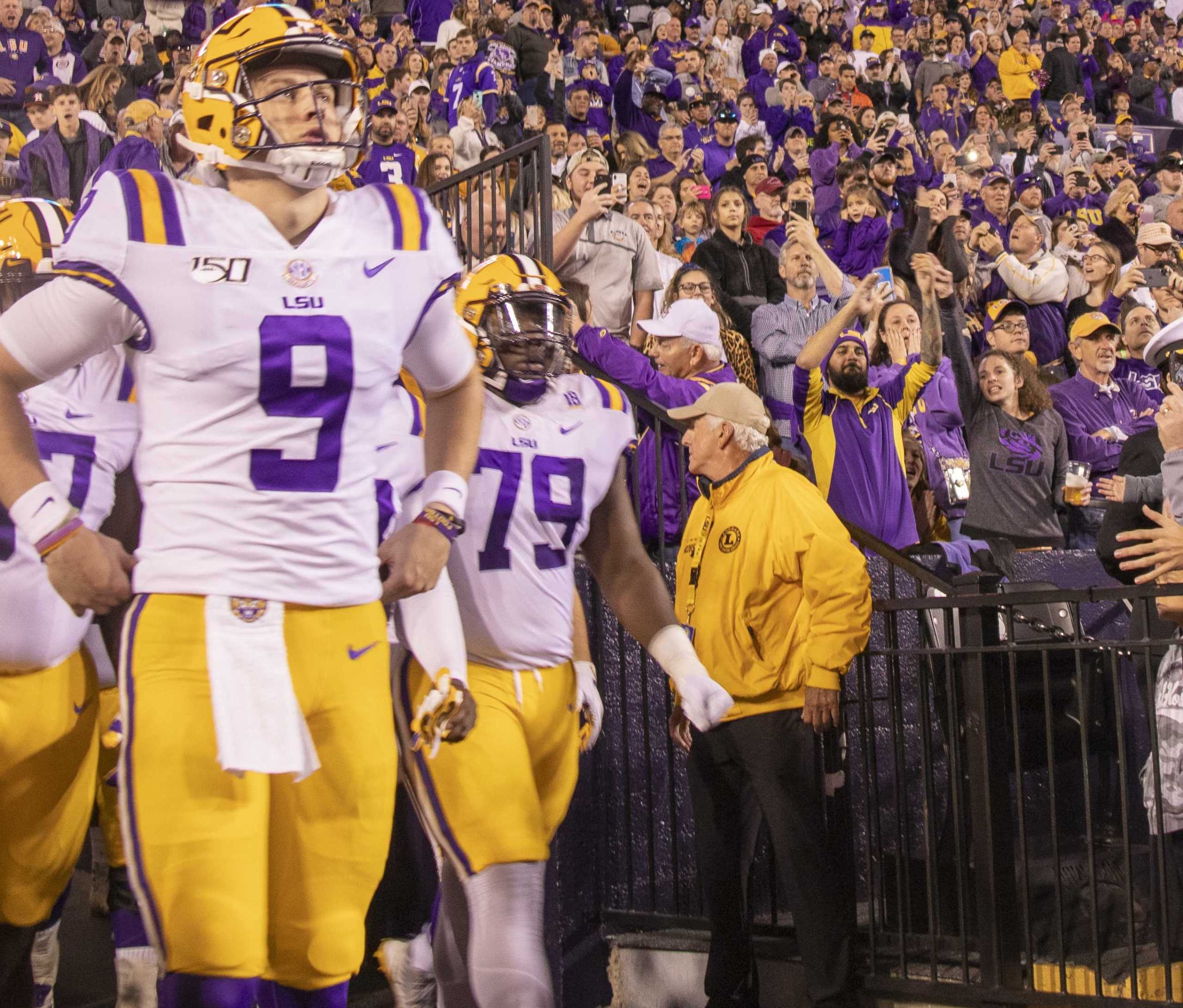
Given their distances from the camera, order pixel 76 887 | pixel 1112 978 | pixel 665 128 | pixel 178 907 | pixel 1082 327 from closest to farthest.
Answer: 1. pixel 178 907
2. pixel 76 887
3. pixel 1112 978
4. pixel 1082 327
5. pixel 665 128

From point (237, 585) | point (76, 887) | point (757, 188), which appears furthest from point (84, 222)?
point (757, 188)

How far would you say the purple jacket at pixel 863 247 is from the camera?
315 inches

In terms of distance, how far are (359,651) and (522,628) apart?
2.90ft

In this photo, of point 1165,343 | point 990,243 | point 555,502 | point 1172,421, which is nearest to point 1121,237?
point 990,243

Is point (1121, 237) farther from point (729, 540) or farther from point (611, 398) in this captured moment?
point (611, 398)

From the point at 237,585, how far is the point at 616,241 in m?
3.90

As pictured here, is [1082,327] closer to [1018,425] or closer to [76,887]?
[1018,425]

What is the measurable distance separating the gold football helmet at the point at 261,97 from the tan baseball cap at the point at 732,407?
1746mm

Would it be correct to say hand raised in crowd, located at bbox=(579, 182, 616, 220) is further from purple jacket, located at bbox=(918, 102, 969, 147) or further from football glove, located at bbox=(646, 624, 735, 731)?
purple jacket, located at bbox=(918, 102, 969, 147)

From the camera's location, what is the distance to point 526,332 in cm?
315

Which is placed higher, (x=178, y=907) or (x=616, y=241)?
(x=616, y=241)

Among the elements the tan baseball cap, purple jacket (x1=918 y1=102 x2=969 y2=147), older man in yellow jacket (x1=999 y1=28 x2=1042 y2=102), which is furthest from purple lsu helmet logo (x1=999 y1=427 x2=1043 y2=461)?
older man in yellow jacket (x1=999 y1=28 x2=1042 y2=102)

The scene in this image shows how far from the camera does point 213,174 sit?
7.80 ft

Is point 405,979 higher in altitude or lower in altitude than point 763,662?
lower
